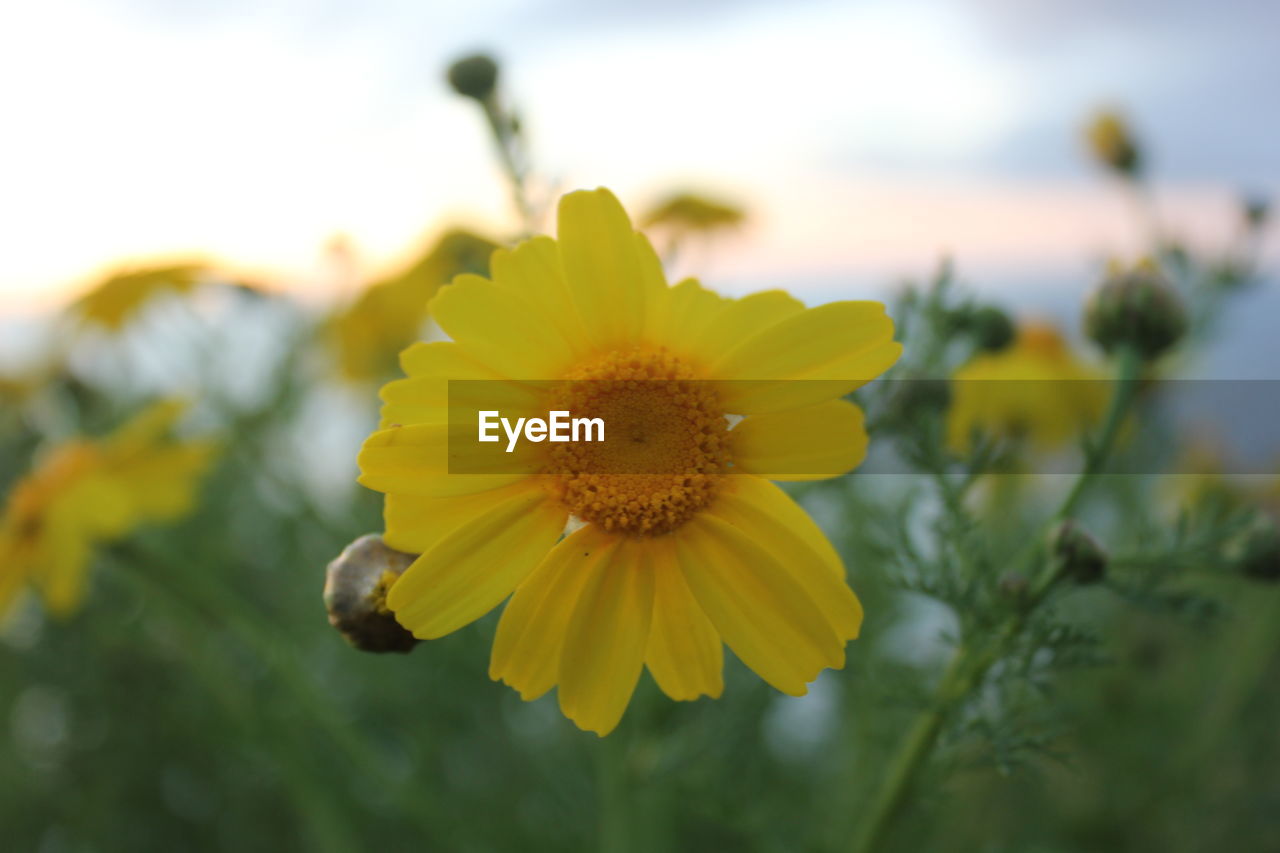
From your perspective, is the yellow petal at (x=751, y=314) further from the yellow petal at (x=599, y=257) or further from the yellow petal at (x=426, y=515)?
the yellow petal at (x=426, y=515)

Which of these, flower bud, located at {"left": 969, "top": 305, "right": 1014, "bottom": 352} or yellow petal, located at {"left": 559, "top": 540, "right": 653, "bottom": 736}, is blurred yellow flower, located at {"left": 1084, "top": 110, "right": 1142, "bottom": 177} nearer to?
flower bud, located at {"left": 969, "top": 305, "right": 1014, "bottom": 352}

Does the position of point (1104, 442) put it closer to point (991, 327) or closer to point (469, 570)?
point (991, 327)

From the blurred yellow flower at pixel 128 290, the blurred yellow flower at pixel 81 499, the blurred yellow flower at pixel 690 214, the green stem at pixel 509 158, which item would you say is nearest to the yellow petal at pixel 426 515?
the green stem at pixel 509 158

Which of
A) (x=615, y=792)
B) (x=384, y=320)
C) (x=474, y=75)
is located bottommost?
(x=615, y=792)

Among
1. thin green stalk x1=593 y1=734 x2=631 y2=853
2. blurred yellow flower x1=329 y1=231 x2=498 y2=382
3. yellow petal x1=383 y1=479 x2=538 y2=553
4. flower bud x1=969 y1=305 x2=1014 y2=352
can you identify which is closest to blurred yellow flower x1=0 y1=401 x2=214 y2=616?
blurred yellow flower x1=329 y1=231 x2=498 y2=382

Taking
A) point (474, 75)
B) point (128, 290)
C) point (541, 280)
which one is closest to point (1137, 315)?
point (541, 280)
